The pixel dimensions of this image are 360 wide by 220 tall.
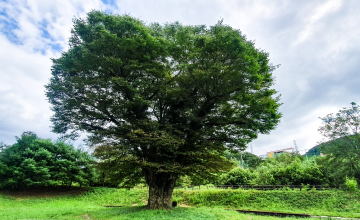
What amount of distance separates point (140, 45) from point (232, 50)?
16.8 feet

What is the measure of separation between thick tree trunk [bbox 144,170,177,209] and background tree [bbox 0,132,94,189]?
14997 millimetres

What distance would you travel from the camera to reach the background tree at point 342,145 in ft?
50.3

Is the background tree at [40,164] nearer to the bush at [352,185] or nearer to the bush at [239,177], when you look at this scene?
the bush at [239,177]

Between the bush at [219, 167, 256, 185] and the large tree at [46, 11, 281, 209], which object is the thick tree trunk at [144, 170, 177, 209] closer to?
the large tree at [46, 11, 281, 209]

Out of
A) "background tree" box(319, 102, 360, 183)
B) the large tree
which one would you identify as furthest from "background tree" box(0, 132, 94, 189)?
"background tree" box(319, 102, 360, 183)

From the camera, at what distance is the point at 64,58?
11281 mm

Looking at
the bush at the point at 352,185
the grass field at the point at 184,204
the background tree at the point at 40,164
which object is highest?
the background tree at the point at 40,164

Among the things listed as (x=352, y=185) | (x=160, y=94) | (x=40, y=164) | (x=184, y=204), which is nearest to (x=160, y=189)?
(x=160, y=94)

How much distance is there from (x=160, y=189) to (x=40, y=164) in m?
17.1

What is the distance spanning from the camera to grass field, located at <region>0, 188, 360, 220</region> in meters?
10.9

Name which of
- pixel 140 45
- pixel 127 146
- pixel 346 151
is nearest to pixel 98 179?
pixel 127 146

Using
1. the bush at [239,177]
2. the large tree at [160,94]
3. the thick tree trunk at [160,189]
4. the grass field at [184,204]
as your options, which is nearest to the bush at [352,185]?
the grass field at [184,204]

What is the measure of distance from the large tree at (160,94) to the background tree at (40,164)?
496 inches

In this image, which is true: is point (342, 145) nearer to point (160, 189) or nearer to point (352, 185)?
point (352, 185)
